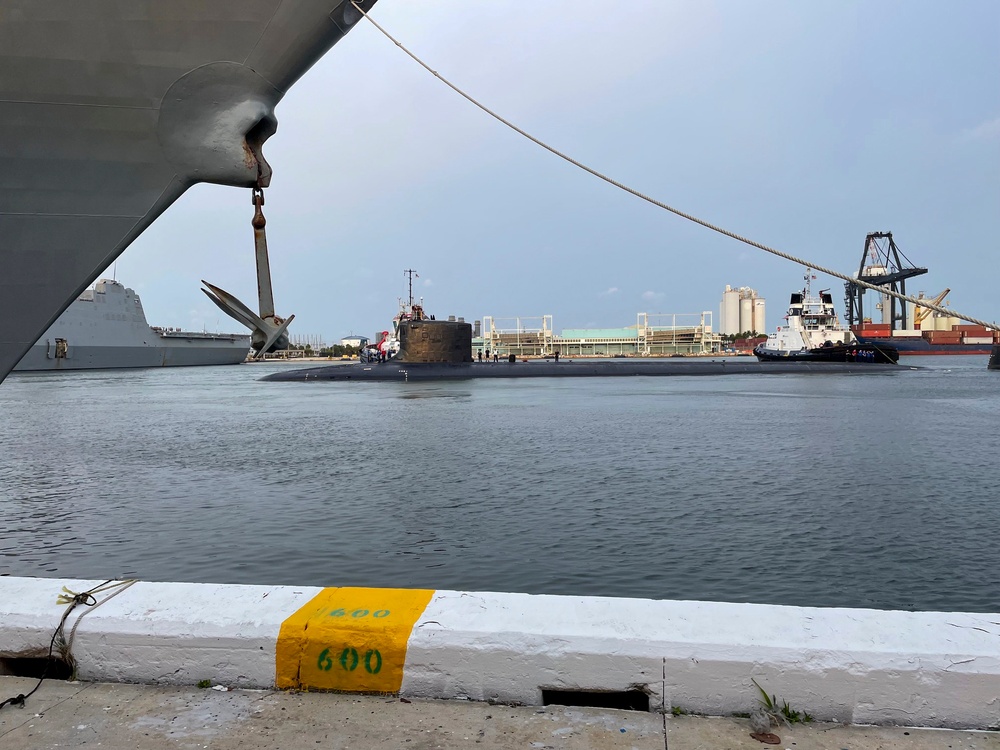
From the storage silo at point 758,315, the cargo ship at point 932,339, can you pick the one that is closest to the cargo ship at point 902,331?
the cargo ship at point 932,339

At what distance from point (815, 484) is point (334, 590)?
880 cm

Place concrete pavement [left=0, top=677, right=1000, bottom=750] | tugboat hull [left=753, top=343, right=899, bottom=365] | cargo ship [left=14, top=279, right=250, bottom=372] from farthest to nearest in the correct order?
cargo ship [left=14, top=279, right=250, bottom=372] → tugboat hull [left=753, top=343, right=899, bottom=365] → concrete pavement [left=0, top=677, right=1000, bottom=750]

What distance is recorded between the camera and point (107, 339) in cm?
5797

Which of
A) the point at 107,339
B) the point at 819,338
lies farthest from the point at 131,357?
the point at 819,338

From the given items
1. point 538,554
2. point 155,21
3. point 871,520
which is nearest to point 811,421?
point 871,520

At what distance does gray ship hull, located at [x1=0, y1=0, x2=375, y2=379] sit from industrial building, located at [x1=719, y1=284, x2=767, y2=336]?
477ft

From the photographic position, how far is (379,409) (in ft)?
74.1

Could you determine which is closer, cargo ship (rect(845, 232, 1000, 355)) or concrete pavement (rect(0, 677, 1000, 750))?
concrete pavement (rect(0, 677, 1000, 750))

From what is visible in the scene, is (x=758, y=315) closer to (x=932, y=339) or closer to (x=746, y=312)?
(x=746, y=312)

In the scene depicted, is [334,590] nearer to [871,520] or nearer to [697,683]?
[697,683]

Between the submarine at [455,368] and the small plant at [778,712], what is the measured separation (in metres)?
32.5

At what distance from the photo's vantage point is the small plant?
7.68 ft

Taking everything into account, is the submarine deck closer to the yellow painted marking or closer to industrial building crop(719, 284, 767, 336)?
the yellow painted marking

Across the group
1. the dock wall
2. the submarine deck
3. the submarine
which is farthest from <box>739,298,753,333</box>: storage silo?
the dock wall
